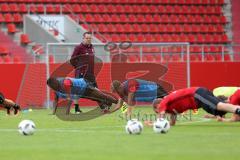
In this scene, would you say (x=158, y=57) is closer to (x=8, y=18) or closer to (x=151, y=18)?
(x=8, y=18)

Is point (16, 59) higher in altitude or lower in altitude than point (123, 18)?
lower

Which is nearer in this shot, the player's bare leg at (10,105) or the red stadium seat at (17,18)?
the player's bare leg at (10,105)

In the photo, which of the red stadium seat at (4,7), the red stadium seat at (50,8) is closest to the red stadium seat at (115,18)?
the red stadium seat at (50,8)

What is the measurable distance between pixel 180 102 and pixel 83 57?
7180 mm

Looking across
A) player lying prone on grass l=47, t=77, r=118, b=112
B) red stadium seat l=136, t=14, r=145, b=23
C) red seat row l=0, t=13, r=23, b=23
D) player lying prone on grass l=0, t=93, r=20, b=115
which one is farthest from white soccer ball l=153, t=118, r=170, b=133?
red stadium seat l=136, t=14, r=145, b=23

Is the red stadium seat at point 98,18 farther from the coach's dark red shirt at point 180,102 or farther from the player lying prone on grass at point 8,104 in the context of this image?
the coach's dark red shirt at point 180,102

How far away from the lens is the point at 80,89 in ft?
74.8

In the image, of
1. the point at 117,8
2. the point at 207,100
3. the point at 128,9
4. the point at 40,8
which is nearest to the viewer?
the point at 207,100

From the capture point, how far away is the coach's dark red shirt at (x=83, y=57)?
2173 centimetres

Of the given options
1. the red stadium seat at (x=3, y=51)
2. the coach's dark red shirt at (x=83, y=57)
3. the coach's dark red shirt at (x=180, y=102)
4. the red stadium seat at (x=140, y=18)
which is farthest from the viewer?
the red stadium seat at (x=140, y=18)

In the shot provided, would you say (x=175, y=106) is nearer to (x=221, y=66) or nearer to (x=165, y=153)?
(x=165, y=153)

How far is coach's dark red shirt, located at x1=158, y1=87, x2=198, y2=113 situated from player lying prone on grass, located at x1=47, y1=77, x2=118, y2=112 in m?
6.86

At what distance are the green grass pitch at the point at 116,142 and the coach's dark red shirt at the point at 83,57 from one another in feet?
15.4

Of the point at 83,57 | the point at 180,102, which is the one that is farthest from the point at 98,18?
the point at 180,102
